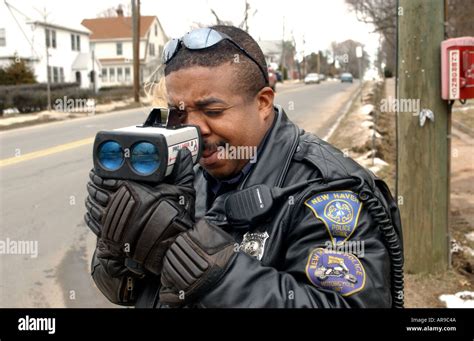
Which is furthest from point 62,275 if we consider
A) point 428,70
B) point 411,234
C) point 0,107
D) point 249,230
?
point 0,107

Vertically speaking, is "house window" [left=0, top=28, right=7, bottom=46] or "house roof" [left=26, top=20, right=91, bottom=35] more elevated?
"house roof" [left=26, top=20, right=91, bottom=35]

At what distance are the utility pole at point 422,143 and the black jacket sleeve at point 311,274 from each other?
2810 millimetres

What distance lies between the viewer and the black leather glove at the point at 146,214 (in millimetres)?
1406

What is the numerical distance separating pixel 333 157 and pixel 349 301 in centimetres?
43

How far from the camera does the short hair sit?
64.6 inches

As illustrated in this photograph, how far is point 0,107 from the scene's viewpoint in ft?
66.6
